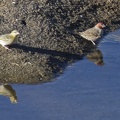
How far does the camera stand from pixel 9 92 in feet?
41.7

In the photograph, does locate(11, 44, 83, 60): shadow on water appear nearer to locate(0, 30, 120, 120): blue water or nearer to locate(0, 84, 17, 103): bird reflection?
locate(0, 30, 120, 120): blue water

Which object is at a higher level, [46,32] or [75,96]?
[46,32]

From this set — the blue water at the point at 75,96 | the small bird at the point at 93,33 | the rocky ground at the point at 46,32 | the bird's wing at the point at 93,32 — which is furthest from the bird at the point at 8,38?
the bird's wing at the point at 93,32

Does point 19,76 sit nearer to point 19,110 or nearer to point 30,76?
point 30,76

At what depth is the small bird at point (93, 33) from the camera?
1560cm

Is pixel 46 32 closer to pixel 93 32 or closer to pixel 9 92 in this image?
pixel 93 32

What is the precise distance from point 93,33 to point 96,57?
1.24 metres

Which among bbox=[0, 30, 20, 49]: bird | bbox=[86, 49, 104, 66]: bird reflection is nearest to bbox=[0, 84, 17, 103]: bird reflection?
bbox=[0, 30, 20, 49]: bird

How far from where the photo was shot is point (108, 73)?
13.9 metres

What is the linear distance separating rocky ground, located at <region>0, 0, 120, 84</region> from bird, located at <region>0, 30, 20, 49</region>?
5.7 inches

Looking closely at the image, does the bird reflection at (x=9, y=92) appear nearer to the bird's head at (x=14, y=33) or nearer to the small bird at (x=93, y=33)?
the bird's head at (x=14, y=33)

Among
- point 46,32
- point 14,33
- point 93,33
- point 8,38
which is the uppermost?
point 14,33

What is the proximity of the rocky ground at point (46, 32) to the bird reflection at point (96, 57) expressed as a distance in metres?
0.07

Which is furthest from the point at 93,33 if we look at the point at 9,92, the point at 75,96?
the point at 9,92
